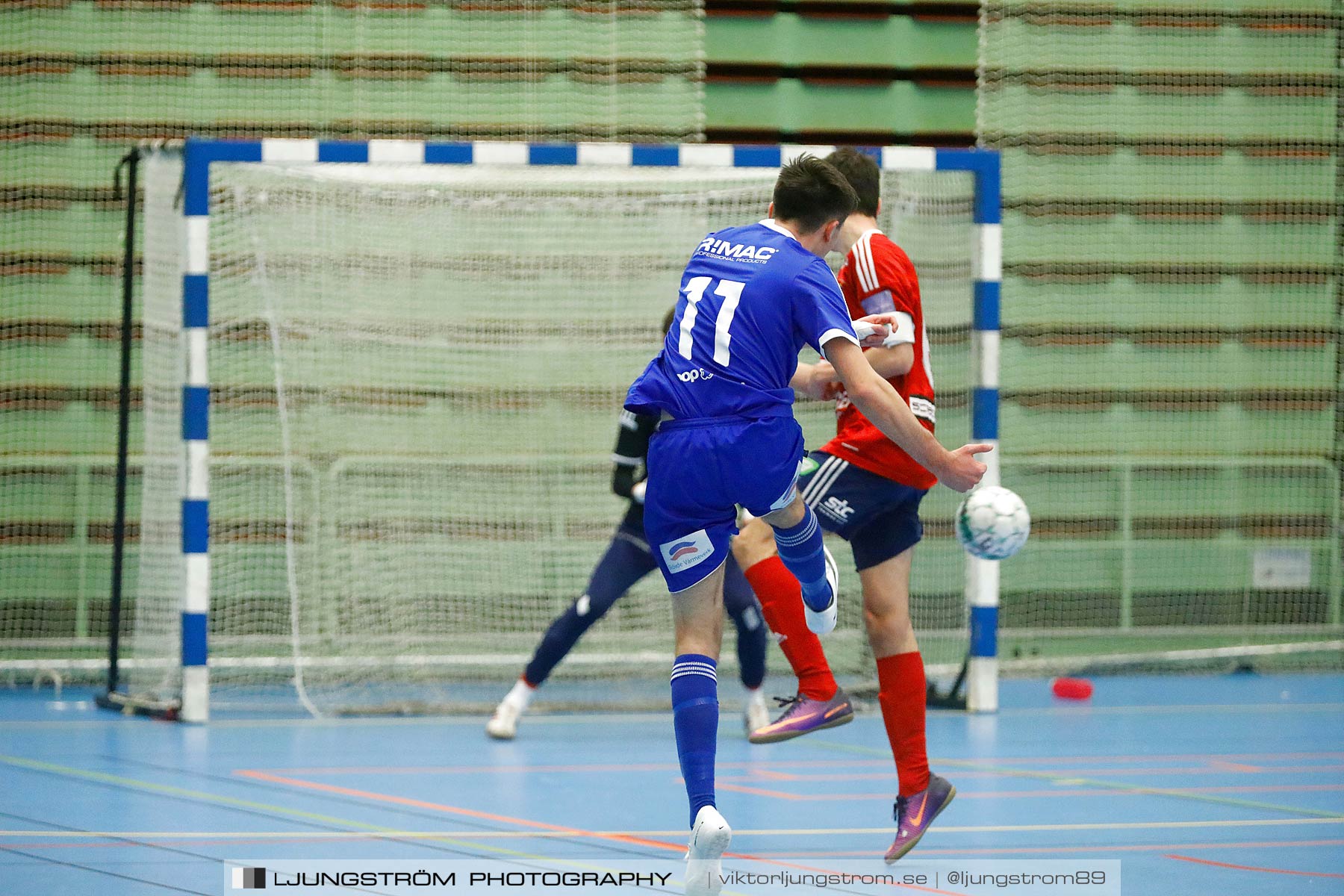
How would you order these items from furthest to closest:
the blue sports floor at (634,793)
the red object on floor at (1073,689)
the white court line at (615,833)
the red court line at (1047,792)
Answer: the red object on floor at (1073,689)
the red court line at (1047,792)
the white court line at (615,833)
the blue sports floor at (634,793)

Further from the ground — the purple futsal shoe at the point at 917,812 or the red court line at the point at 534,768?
the purple futsal shoe at the point at 917,812

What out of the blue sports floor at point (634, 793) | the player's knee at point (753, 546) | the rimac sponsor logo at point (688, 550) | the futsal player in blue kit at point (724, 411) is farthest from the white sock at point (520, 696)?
the rimac sponsor logo at point (688, 550)

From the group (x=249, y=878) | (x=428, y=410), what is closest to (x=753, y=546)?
(x=249, y=878)

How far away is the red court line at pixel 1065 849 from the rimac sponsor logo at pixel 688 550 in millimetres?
1134

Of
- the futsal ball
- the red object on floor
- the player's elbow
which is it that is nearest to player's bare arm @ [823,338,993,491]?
the player's elbow

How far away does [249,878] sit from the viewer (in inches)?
169

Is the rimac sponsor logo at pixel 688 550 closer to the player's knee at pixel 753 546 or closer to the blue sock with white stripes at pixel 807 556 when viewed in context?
the blue sock with white stripes at pixel 807 556

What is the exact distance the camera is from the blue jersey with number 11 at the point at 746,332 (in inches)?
162

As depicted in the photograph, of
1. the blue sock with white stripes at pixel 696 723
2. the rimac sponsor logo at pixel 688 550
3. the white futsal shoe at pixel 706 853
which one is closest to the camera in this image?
the white futsal shoe at pixel 706 853

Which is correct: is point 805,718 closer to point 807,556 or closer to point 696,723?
point 807,556

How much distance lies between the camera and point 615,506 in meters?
9.40

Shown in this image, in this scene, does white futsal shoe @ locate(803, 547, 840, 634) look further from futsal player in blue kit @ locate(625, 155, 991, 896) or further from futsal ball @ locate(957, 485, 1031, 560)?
futsal ball @ locate(957, 485, 1031, 560)

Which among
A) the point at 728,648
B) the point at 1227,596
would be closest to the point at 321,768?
the point at 728,648

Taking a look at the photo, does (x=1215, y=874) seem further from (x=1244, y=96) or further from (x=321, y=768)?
(x=1244, y=96)
